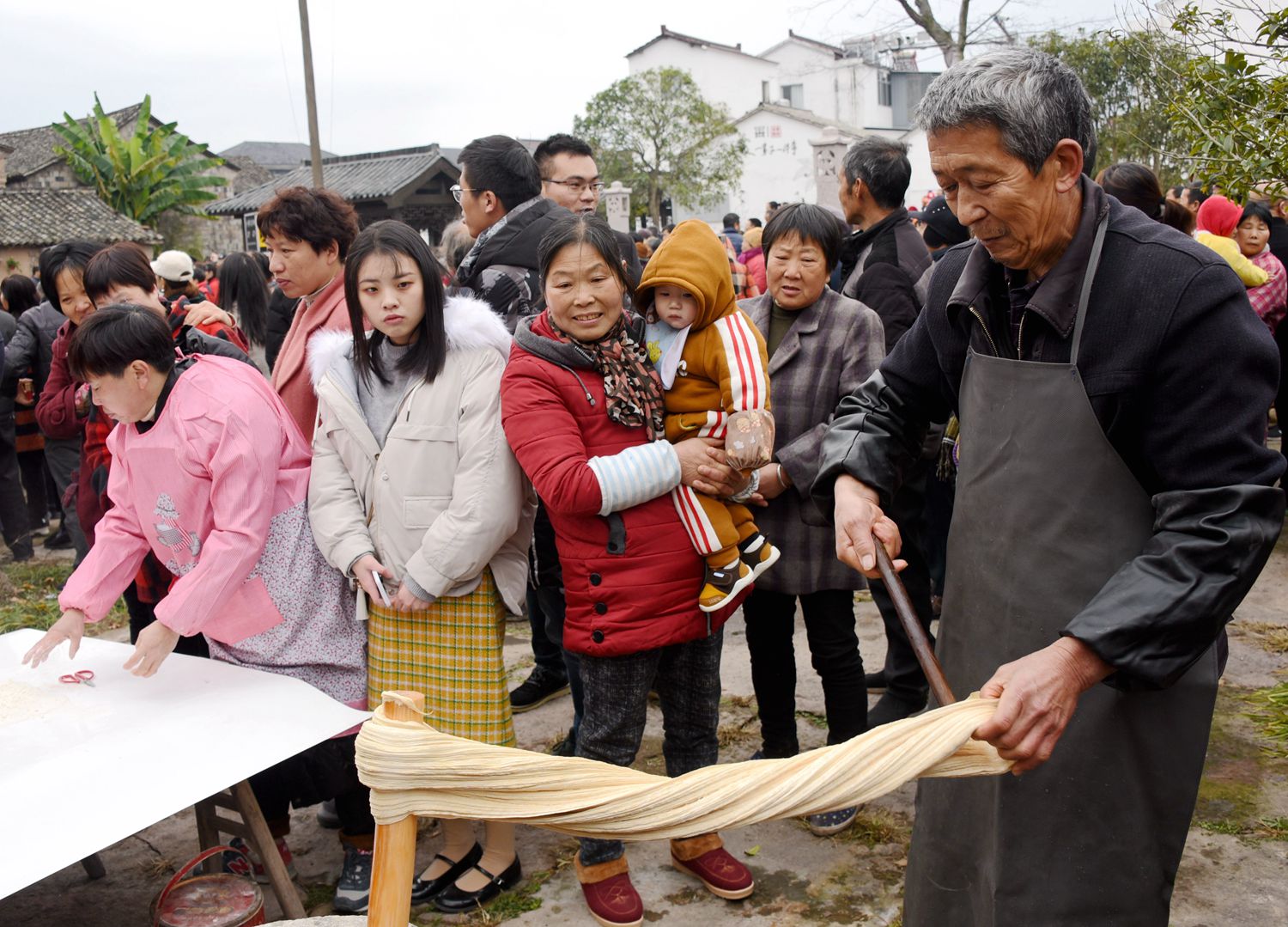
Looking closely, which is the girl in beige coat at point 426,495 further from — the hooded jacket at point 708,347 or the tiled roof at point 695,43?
the tiled roof at point 695,43

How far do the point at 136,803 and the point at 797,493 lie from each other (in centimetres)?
197

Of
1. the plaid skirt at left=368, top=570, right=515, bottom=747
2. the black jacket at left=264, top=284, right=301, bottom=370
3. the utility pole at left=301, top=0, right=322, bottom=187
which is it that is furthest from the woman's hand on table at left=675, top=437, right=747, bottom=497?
the utility pole at left=301, top=0, right=322, bottom=187

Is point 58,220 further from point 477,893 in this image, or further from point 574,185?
point 477,893

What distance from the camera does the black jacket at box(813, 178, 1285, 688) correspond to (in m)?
1.44

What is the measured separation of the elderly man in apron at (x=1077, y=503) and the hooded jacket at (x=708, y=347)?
33.5 inches

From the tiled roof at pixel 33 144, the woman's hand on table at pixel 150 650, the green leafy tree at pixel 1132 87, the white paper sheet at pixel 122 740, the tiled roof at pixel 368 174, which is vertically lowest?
the white paper sheet at pixel 122 740

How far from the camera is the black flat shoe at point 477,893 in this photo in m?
2.96

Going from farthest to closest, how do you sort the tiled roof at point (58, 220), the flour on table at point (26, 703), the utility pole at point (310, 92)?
the tiled roof at point (58, 220), the utility pole at point (310, 92), the flour on table at point (26, 703)

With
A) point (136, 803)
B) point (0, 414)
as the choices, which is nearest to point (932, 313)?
point (136, 803)

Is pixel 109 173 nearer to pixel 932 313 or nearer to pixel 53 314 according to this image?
pixel 53 314

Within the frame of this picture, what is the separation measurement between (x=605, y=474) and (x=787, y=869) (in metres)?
1.35

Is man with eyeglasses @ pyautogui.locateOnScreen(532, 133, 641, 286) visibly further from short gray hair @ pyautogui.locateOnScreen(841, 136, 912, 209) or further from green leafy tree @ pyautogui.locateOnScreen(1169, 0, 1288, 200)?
green leafy tree @ pyautogui.locateOnScreen(1169, 0, 1288, 200)

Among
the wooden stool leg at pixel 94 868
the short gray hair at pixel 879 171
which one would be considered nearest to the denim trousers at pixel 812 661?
the short gray hair at pixel 879 171

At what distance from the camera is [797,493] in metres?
3.26
